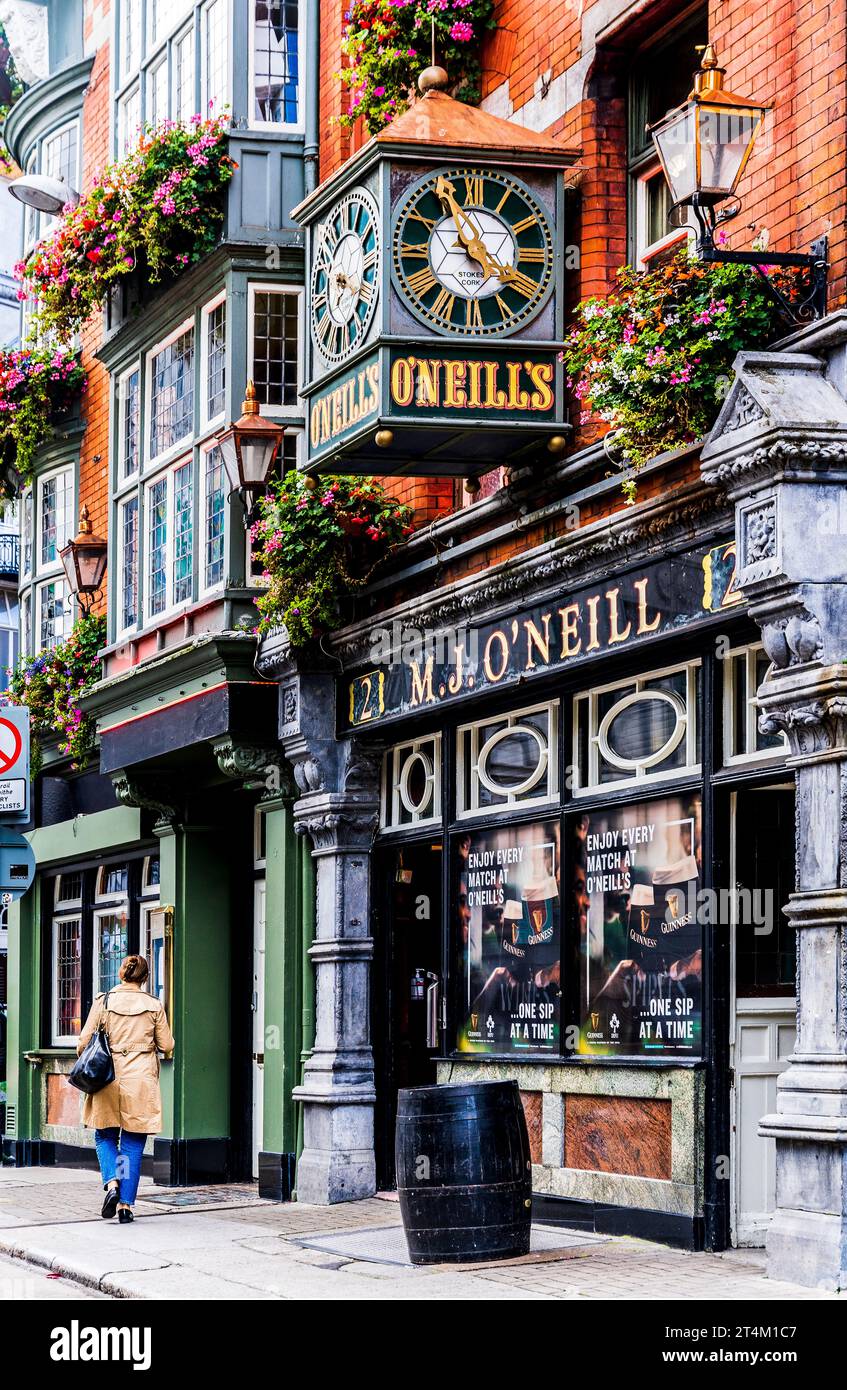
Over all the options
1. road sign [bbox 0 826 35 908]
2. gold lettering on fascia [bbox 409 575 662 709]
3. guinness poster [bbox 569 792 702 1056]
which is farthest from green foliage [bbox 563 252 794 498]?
road sign [bbox 0 826 35 908]

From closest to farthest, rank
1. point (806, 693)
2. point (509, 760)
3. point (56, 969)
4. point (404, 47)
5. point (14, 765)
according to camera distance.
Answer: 1. point (806, 693)
2. point (509, 760)
3. point (404, 47)
4. point (14, 765)
5. point (56, 969)

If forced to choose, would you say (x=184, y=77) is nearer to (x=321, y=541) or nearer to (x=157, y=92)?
(x=157, y=92)

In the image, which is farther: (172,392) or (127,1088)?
(172,392)

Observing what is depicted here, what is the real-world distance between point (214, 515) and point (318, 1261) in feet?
22.0

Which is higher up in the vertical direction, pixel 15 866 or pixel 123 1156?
pixel 15 866

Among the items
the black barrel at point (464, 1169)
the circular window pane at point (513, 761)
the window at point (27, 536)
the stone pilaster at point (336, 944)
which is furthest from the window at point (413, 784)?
the window at point (27, 536)

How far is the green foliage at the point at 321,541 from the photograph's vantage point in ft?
45.0

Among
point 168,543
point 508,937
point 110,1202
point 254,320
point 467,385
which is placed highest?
point 254,320

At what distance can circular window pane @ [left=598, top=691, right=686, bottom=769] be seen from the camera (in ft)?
35.7

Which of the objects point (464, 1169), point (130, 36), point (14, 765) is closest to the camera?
point (464, 1169)

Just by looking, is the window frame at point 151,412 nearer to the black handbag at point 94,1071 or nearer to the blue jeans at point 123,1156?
the black handbag at point 94,1071

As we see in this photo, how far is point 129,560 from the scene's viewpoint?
1784cm

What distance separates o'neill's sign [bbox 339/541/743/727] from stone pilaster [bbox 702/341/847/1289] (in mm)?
578

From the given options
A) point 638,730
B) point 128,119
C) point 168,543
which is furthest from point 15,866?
point 128,119
